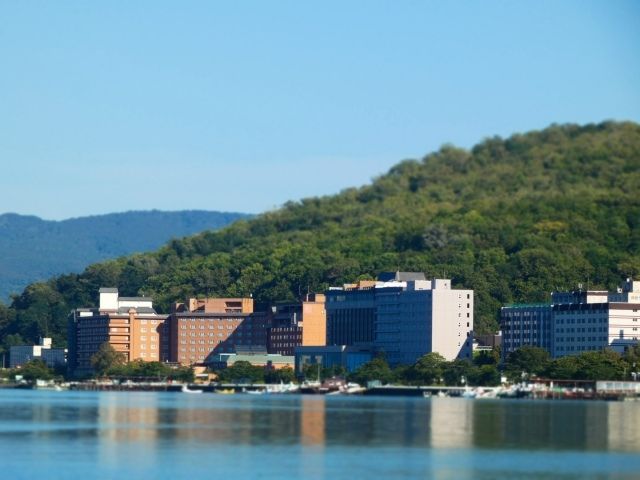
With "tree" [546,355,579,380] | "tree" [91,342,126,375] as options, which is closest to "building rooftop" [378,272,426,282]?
"tree" [91,342,126,375]

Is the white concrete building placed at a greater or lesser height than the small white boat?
greater

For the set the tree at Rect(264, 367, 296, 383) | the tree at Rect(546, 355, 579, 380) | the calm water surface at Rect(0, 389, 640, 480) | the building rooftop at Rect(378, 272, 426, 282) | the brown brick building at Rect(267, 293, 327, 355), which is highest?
the building rooftop at Rect(378, 272, 426, 282)

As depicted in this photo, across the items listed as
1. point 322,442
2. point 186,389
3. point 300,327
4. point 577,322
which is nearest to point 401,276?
point 300,327

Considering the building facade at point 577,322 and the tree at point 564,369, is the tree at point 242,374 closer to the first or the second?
the building facade at point 577,322

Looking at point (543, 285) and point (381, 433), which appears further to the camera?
point (543, 285)

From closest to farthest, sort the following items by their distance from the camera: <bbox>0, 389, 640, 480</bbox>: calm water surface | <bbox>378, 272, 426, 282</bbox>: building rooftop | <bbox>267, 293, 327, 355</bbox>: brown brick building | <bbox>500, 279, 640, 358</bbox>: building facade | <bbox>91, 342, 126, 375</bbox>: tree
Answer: <bbox>0, 389, 640, 480</bbox>: calm water surface, <bbox>500, 279, 640, 358</bbox>: building facade, <bbox>378, 272, 426, 282</bbox>: building rooftop, <bbox>267, 293, 327, 355</bbox>: brown brick building, <bbox>91, 342, 126, 375</bbox>: tree

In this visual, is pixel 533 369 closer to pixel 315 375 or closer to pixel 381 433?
pixel 315 375

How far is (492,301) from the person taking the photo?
18900 centimetres

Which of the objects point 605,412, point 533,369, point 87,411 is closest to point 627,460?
point 605,412

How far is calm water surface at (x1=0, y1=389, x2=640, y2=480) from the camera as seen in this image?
67500 millimetres

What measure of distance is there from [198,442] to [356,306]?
346 ft

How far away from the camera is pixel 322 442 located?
8025cm

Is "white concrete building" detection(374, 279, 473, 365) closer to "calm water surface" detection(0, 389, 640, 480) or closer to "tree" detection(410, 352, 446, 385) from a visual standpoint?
"tree" detection(410, 352, 446, 385)

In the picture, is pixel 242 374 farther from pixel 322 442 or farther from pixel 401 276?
pixel 322 442
